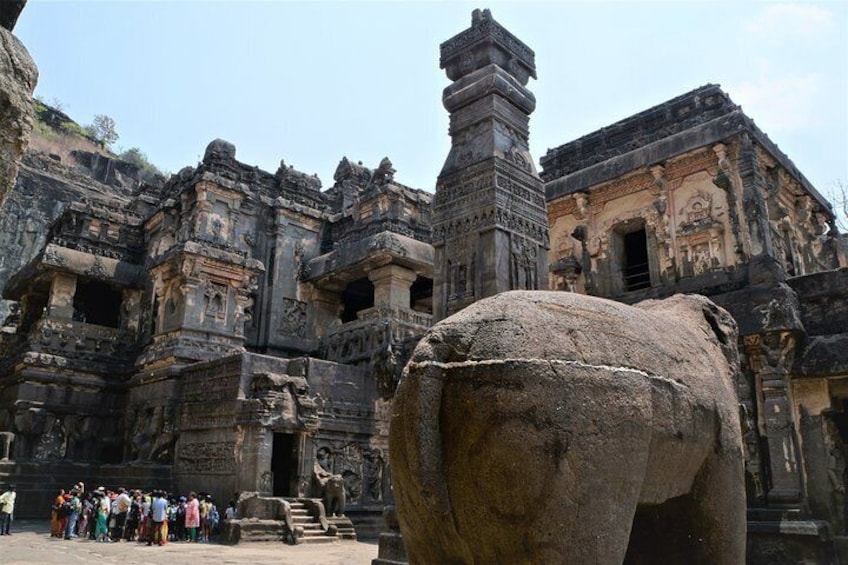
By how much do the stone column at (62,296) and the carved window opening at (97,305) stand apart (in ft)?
5.65

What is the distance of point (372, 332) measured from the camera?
17.7 meters

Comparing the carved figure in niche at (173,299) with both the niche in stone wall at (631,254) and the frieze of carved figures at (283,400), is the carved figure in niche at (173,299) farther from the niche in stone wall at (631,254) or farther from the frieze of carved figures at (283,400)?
the niche in stone wall at (631,254)

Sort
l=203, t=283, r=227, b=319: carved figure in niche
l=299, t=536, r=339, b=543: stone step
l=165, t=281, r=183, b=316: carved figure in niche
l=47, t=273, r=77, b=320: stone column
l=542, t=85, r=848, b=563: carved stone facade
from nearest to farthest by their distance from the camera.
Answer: l=542, t=85, r=848, b=563: carved stone facade → l=299, t=536, r=339, b=543: stone step → l=165, t=281, r=183, b=316: carved figure in niche → l=203, t=283, r=227, b=319: carved figure in niche → l=47, t=273, r=77, b=320: stone column

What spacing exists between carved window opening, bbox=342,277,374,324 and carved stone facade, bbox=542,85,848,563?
732 cm

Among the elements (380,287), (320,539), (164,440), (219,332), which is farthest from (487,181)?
(219,332)

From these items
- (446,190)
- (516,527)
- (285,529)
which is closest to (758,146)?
(446,190)

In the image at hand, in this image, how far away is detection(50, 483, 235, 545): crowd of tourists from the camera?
12.8 meters

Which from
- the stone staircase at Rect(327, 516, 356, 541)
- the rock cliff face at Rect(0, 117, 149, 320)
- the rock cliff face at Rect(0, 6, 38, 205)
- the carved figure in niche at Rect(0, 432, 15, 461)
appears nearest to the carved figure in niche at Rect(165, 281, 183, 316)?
the carved figure in niche at Rect(0, 432, 15, 461)

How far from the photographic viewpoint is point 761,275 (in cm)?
1099

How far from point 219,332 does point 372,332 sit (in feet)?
13.8

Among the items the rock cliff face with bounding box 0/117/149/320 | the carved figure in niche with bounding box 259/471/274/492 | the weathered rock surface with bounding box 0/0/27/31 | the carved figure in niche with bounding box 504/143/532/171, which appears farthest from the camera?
the rock cliff face with bounding box 0/117/149/320

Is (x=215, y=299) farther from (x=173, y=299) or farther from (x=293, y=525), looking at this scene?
(x=293, y=525)

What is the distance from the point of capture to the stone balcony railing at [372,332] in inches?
690

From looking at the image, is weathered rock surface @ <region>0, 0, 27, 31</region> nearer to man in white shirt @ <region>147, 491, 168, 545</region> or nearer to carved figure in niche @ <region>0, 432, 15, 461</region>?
man in white shirt @ <region>147, 491, 168, 545</region>
